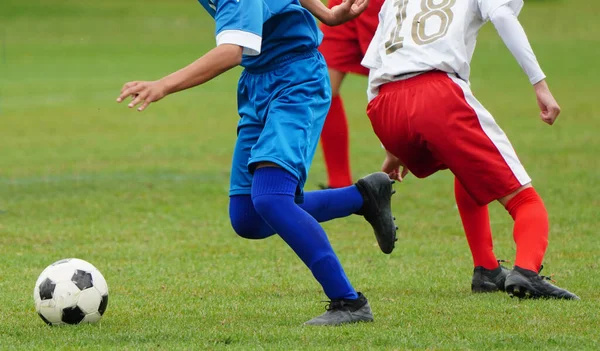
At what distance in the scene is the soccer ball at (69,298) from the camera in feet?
15.1

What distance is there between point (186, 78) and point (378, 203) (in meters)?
1.46

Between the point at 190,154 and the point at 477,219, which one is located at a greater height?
the point at 477,219

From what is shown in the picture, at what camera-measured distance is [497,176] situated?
5.00 m

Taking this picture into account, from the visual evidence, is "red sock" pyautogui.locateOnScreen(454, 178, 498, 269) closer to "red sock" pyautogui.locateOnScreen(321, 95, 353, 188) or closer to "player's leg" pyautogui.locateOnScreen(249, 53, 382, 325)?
"player's leg" pyautogui.locateOnScreen(249, 53, 382, 325)

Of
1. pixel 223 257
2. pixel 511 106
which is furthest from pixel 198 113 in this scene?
pixel 223 257

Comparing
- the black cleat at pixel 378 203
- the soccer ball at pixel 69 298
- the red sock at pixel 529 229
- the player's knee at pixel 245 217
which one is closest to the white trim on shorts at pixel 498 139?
the red sock at pixel 529 229

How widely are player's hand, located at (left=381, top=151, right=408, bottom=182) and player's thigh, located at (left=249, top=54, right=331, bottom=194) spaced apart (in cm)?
84

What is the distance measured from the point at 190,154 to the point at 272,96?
708cm

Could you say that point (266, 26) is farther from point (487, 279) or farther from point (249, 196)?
point (487, 279)

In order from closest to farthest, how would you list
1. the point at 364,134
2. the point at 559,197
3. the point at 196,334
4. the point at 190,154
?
1. the point at 196,334
2. the point at 559,197
3. the point at 190,154
4. the point at 364,134

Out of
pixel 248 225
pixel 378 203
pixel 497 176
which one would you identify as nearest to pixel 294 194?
pixel 248 225

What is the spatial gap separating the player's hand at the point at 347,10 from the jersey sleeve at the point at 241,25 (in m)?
0.84

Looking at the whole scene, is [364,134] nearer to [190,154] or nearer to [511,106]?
[190,154]

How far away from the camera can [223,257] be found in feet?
21.6
